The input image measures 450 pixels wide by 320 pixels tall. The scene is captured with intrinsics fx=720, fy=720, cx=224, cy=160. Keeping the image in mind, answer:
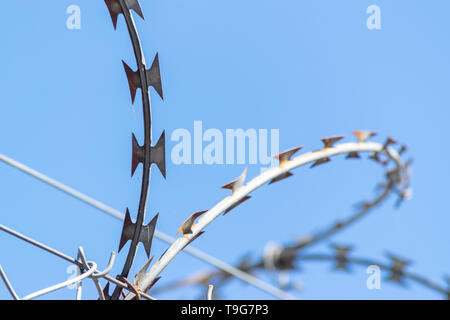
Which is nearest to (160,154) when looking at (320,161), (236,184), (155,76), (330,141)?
(155,76)

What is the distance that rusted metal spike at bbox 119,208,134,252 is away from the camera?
18.3 ft

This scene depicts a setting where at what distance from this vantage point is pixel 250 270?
965cm

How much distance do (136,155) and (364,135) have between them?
6109 millimetres

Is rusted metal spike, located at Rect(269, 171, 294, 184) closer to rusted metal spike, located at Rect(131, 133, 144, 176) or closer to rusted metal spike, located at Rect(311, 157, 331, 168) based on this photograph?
rusted metal spike, located at Rect(311, 157, 331, 168)

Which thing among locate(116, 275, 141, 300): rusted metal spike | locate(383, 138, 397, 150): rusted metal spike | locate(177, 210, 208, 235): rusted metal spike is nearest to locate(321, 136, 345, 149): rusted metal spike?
locate(177, 210, 208, 235): rusted metal spike

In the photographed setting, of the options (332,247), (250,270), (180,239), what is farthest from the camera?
(332,247)

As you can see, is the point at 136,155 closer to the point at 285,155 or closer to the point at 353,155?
the point at 285,155

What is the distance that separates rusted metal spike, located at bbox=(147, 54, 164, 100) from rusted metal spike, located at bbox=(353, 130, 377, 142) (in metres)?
5.85
